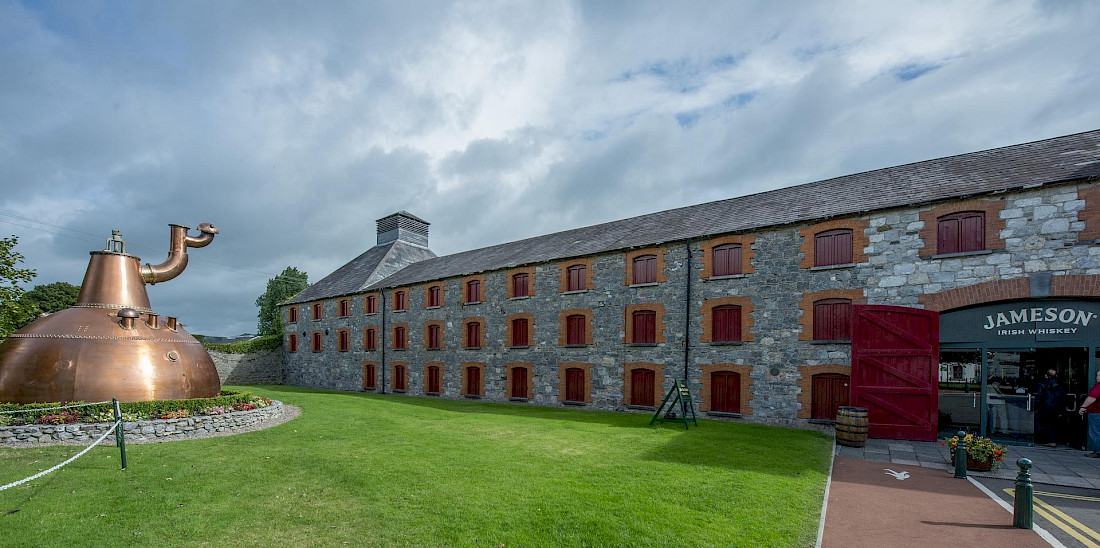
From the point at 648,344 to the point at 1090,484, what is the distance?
38.7 feet

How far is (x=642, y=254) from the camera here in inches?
788

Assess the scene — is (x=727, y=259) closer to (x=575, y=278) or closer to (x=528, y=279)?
(x=575, y=278)

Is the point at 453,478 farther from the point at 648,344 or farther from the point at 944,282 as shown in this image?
the point at 944,282

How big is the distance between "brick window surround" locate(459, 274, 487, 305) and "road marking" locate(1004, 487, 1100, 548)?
2085 centimetres

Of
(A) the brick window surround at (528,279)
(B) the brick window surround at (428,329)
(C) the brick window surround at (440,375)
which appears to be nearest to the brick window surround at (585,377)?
(A) the brick window surround at (528,279)

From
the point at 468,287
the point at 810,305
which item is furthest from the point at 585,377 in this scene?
the point at 810,305

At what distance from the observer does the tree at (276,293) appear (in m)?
54.9

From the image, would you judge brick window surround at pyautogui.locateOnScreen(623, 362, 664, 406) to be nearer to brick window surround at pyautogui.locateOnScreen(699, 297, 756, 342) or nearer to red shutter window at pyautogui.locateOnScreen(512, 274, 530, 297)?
brick window surround at pyautogui.locateOnScreen(699, 297, 756, 342)

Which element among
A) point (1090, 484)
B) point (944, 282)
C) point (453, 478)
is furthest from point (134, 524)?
point (944, 282)

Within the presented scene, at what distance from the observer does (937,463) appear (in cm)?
1112

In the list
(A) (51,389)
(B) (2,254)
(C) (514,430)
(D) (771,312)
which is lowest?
(C) (514,430)

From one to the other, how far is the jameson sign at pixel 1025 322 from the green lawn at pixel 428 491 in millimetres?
5146

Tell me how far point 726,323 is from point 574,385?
7096 mm

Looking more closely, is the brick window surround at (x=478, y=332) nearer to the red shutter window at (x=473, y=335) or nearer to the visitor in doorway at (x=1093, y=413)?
the red shutter window at (x=473, y=335)
